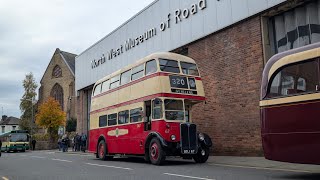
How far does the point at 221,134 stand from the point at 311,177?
872 centimetres

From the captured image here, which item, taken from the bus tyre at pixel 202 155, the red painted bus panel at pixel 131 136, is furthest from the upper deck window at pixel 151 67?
the bus tyre at pixel 202 155

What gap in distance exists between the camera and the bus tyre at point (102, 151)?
62.2 feet

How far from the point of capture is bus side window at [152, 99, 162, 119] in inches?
566

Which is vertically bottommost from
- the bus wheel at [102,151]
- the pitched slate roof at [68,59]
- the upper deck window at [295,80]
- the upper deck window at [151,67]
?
the bus wheel at [102,151]

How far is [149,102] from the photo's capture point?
50.0ft

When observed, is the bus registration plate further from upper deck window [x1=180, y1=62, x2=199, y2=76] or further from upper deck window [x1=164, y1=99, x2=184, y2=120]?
upper deck window [x1=180, y1=62, x2=199, y2=76]

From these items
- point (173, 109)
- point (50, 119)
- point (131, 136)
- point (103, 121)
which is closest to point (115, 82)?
point (103, 121)

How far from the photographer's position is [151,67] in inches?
596

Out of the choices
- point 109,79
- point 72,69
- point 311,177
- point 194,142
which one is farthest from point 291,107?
point 72,69

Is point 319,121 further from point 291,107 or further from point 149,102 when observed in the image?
point 149,102

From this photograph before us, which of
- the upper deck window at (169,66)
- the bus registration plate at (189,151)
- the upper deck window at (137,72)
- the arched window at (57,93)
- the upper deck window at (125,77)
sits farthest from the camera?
the arched window at (57,93)

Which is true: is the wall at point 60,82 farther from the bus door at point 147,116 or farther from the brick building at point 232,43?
the bus door at point 147,116

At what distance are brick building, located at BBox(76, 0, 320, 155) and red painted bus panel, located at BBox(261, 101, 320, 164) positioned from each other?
6.32 meters

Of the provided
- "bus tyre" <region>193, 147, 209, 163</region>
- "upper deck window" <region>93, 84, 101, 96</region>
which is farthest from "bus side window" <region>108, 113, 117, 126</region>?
"bus tyre" <region>193, 147, 209, 163</region>
